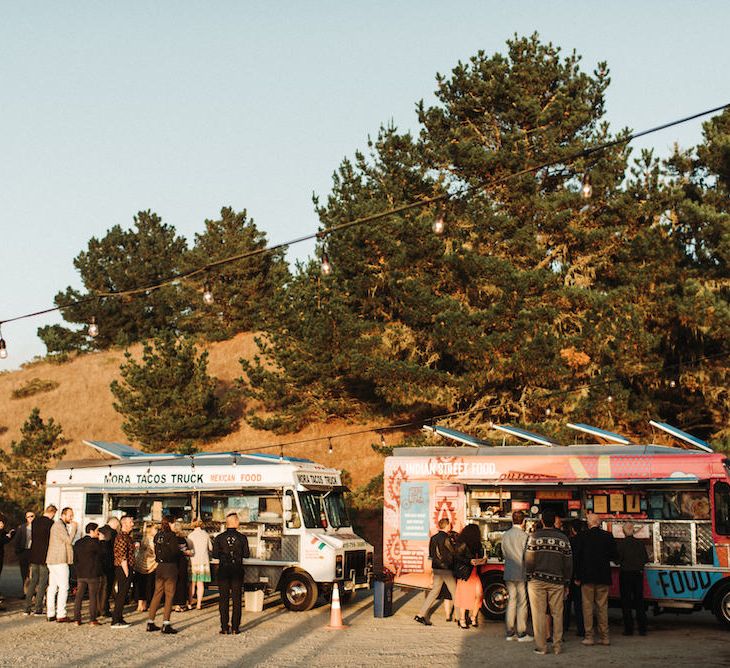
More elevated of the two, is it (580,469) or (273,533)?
(580,469)

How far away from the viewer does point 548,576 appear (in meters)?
13.2

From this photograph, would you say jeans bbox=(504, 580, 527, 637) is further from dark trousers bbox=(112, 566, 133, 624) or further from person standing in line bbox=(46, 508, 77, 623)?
person standing in line bbox=(46, 508, 77, 623)

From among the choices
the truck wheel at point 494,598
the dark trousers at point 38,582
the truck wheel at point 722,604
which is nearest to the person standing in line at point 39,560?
the dark trousers at point 38,582

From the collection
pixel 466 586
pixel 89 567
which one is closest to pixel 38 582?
pixel 89 567

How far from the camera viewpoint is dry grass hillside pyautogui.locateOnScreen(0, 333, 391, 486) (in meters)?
43.5

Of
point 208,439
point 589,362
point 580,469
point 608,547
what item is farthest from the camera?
point 208,439

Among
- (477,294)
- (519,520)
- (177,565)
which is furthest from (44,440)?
(519,520)

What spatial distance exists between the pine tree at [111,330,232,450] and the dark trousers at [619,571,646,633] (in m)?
26.9

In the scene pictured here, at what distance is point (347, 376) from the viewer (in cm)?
4047

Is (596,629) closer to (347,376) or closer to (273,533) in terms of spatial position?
(273,533)

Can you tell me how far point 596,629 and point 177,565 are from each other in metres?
6.39

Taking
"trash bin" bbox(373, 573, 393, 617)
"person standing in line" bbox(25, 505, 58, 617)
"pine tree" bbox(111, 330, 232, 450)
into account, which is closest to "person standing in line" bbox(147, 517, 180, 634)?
"person standing in line" bbox(25, 505, 58, 617)

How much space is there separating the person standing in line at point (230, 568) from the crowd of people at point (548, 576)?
340cm

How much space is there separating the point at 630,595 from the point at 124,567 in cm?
823
